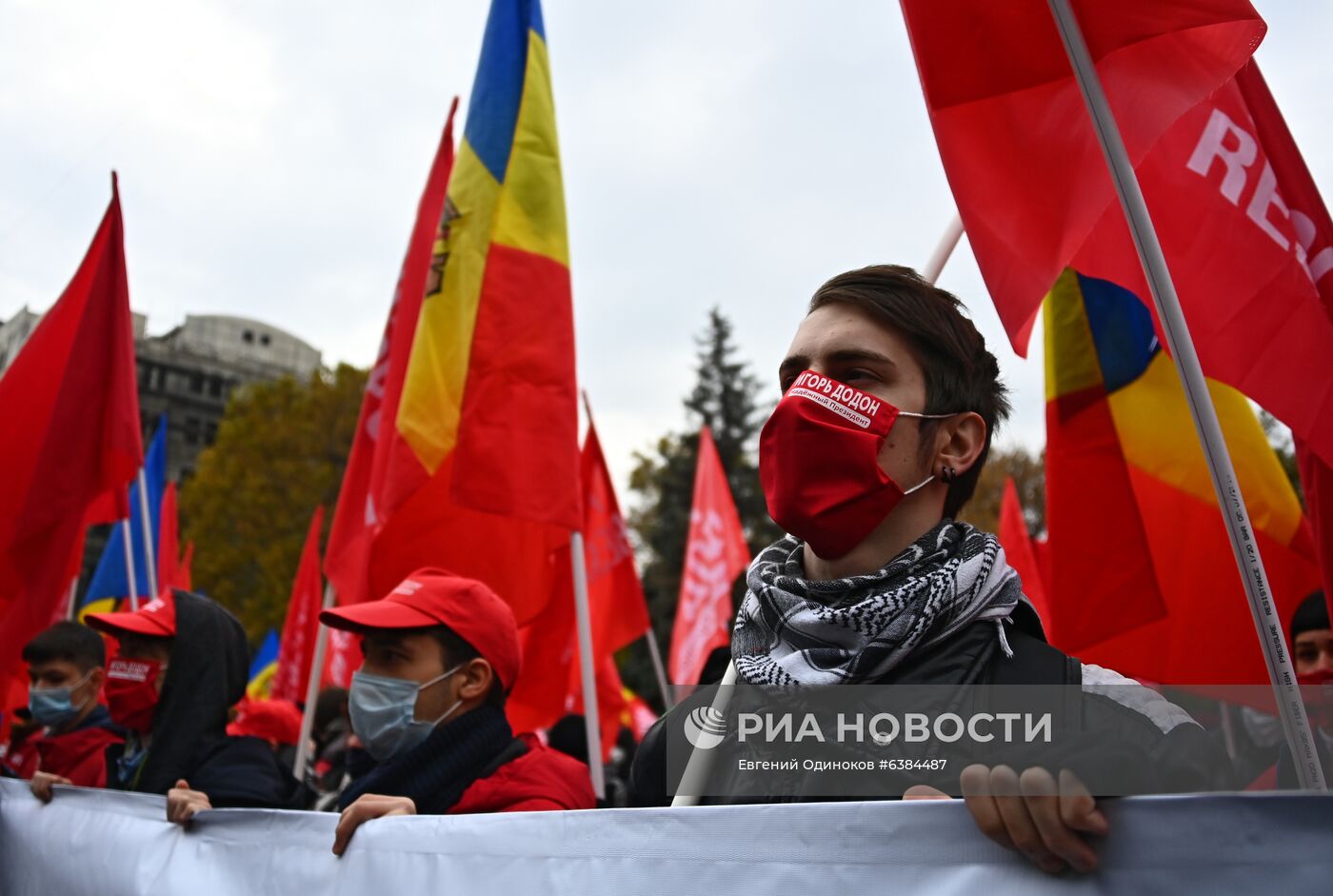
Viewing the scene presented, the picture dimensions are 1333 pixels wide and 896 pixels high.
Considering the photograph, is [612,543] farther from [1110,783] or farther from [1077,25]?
[1110,783]

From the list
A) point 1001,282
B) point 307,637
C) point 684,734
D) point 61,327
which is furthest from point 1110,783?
Result: point 307,637

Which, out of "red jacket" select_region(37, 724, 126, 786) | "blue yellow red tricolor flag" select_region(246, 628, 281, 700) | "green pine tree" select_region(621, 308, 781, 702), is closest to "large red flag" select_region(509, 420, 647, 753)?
"red jacket" select_region(37, 724, 126, 786)

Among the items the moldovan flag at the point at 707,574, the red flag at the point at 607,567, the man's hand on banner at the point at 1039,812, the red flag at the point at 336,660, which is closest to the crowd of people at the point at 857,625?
the man's hand on banner at the point at 1039,812

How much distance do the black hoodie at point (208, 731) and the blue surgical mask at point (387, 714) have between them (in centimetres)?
62

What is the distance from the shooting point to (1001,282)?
2064mm

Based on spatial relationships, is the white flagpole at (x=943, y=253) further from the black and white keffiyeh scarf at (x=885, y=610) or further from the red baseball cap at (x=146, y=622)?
the red baseball cap at (x=146, y=622)

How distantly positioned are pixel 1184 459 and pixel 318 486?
87.5ft

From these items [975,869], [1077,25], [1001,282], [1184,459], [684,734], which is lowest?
[975,869]

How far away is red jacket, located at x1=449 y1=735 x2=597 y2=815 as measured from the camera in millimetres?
2691

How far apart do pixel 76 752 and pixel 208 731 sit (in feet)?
3.83

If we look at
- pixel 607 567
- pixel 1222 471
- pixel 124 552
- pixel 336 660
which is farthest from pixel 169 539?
pixel 1222 471

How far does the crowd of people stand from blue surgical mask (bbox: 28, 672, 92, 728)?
65.9 inches

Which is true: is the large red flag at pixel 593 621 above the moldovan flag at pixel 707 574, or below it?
below

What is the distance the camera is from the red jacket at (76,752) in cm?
436
